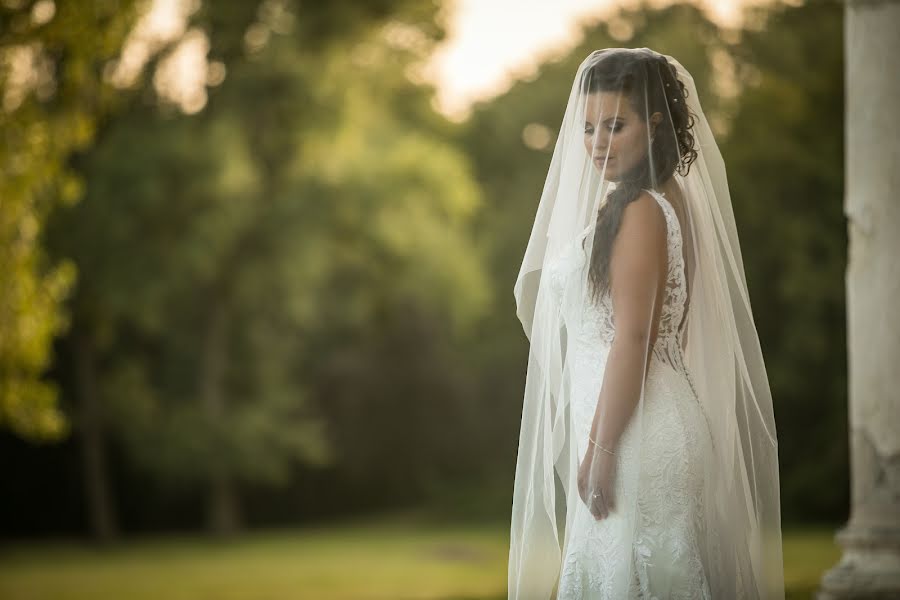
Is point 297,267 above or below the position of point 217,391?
above

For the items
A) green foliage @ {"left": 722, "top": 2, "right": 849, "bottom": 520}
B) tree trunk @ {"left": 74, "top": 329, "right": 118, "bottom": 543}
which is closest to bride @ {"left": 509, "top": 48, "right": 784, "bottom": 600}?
green foliage @ {"left": 722, "top": 2, "right": 849, "bottom": 520}

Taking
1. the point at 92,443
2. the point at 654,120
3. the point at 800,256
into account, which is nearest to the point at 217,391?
the point at 92,443

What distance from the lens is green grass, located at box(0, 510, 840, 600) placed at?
13664 millimetres

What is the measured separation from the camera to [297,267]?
21.0 m

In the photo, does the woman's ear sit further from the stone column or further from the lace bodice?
the stone column

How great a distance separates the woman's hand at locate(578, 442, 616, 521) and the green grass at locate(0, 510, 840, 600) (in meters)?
7.53

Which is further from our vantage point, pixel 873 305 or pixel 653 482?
pixel 873 305

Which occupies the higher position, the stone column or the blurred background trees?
the blurred background trees

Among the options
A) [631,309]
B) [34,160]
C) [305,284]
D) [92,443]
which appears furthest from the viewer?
[305,284]

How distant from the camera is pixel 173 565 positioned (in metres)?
17.5

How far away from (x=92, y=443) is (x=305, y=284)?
5366mm

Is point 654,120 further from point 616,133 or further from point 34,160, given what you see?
point 34,160

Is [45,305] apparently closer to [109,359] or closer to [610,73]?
[610,73]

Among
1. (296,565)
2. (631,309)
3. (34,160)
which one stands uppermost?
(34,160)
